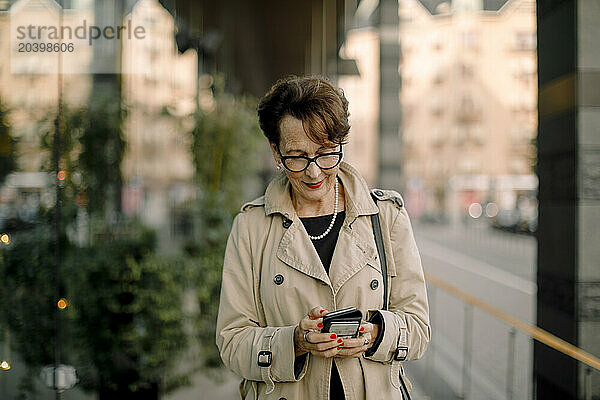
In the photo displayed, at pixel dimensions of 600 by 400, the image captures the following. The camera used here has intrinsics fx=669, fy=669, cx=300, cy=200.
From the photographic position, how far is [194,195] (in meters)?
4.79

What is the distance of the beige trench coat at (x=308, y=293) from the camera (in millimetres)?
1510

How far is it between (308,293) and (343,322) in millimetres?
187

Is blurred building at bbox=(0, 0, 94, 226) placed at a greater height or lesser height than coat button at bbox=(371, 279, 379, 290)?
greater

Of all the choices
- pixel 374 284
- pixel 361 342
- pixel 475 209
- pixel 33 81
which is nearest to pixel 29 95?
pixel 33 81

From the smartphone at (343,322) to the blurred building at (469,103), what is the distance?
2.12 m

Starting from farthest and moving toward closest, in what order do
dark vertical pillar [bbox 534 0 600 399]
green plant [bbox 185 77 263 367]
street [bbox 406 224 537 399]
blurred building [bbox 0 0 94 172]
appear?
green plant [bbox 185 77 263 367] → street [bbox 406 224 537 399] → blurred building [bbox 0 0 94 172] → dark vertical pillar [bbox 534 0 600 399]

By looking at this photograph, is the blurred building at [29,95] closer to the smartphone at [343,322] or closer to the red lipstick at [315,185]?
the red lipstick at [315,185]

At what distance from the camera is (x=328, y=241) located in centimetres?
158

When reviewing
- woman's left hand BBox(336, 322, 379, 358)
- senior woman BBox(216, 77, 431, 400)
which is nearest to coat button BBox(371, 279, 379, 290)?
senior woman BBox(216, 77, 431, 400)

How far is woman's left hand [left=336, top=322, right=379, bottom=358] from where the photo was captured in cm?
139

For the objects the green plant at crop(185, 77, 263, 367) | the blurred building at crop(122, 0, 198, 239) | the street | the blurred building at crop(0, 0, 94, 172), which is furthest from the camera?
the green plant at crop(185, 77, 263, 367)

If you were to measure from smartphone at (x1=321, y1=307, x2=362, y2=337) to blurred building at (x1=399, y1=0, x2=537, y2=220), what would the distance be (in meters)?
2.12

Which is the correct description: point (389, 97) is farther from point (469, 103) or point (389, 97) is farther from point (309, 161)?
point (309, 161)

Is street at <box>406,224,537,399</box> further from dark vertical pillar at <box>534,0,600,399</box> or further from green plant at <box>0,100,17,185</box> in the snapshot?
green plant at <box>0,100,17,185</box>
